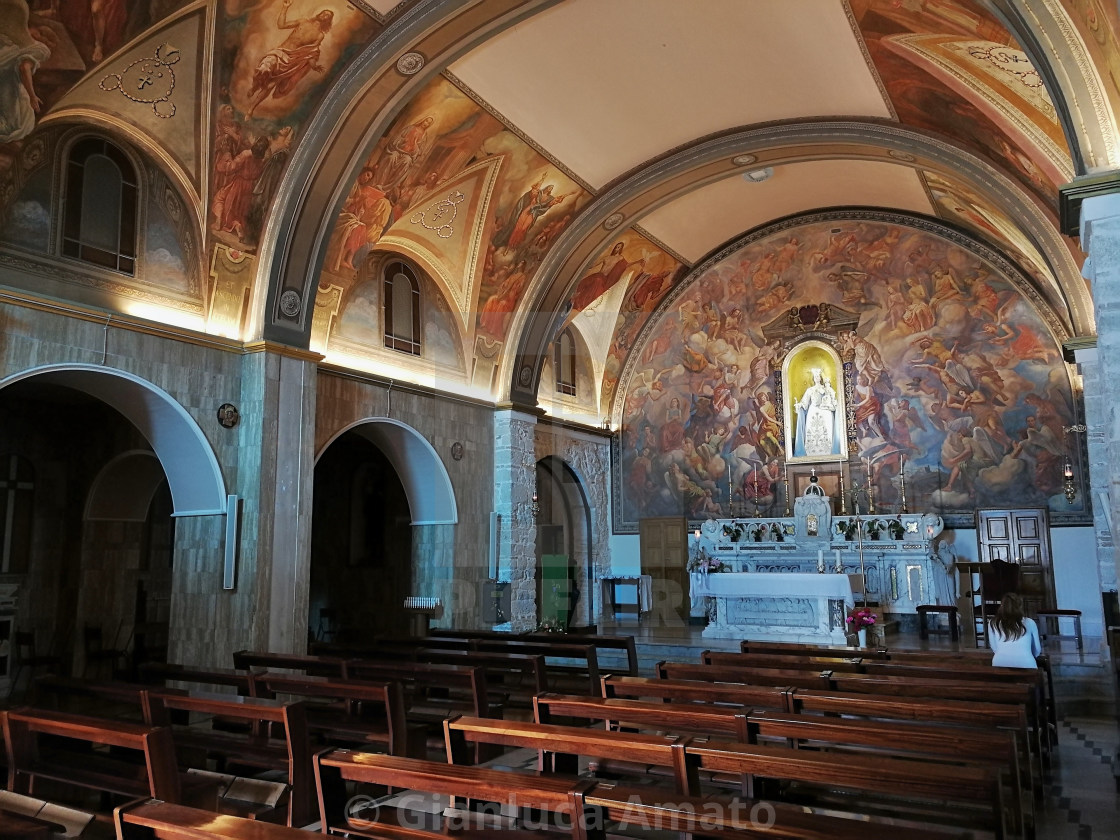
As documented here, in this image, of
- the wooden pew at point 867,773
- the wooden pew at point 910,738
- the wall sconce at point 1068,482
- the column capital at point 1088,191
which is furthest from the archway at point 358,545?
the wooden pew at point 867,773

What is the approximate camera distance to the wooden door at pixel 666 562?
60.5 ft

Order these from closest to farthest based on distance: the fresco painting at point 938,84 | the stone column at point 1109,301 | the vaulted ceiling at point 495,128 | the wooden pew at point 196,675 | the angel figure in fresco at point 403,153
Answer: the stone column at point 1109,301 < the wooden pew at point 196,675 < the fresco painting at point 938,84 < the vaulted ceiling at point 495,128 < the angel figure in fresco at point 403,153

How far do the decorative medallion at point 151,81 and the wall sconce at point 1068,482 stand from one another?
49.3 ft

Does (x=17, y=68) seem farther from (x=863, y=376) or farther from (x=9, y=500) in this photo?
(x=863, y=376)

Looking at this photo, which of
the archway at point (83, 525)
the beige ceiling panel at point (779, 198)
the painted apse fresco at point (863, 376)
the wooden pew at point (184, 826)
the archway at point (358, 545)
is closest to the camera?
the wooden pew at point (184, 826)

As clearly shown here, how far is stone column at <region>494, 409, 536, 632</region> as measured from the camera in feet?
50.3

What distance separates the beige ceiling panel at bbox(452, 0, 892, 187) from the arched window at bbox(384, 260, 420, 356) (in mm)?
3308

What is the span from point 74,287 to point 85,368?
3.21 ft

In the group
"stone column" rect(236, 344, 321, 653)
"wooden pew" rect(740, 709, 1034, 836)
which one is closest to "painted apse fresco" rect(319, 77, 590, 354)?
"stone column" rect(236, 344, 321, 653)

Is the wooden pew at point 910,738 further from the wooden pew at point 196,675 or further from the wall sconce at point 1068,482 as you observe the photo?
the wall sconce at point 1068,482

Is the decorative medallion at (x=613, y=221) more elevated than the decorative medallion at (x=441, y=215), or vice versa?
the decorative medallion at (x=613, y=221)

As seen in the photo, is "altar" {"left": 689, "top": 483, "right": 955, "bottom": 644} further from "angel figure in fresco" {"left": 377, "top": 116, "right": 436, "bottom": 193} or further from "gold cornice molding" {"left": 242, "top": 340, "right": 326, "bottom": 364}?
"angel figure in fresco" {"left": 377, "top": 116, "right": 436, "bottom": 193}

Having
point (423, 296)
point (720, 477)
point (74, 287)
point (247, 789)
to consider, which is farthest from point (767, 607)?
point (74, 287)

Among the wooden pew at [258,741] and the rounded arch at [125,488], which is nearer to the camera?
the wooden pew at [258,741]
